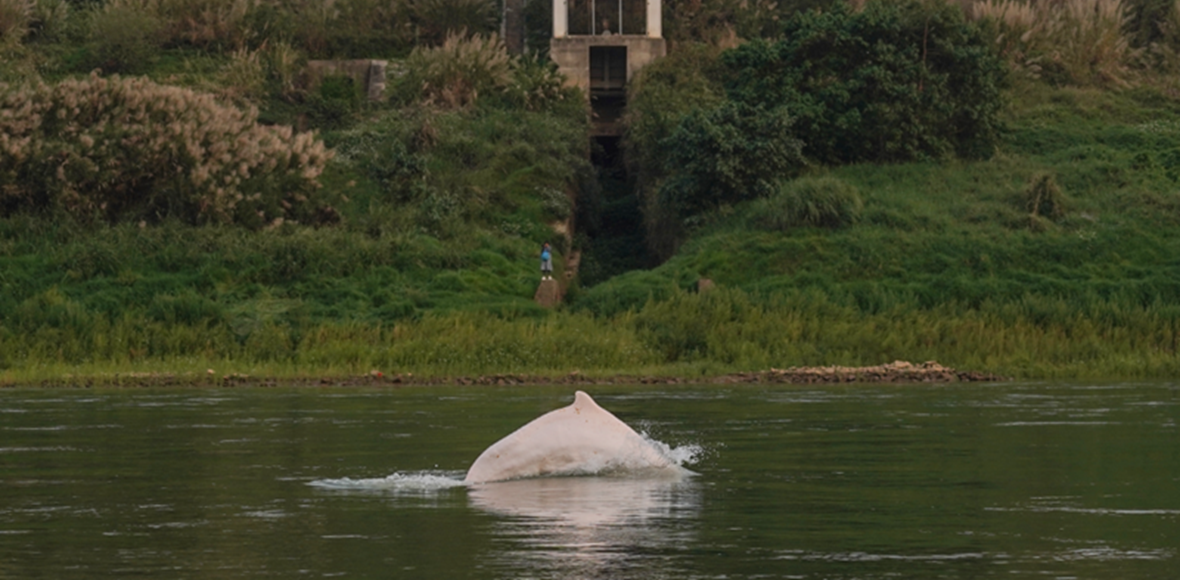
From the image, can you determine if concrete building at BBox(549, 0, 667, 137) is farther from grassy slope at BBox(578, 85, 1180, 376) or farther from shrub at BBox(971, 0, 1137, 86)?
grassy slope at BBox(578, 85, 1180, 376)

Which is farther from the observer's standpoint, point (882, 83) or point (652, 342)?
point (882, 83)

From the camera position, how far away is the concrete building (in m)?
55.6

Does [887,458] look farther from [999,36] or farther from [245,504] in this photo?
[999,36]

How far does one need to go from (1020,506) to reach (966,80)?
3519 cm

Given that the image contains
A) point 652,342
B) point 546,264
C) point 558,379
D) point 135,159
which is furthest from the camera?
point 135,159

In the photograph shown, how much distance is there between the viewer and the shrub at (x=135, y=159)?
42.5 m

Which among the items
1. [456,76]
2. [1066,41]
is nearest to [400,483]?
[456,76]

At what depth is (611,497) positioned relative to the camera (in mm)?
14914

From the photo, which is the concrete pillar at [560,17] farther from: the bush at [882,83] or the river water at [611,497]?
the river water at [611,497]

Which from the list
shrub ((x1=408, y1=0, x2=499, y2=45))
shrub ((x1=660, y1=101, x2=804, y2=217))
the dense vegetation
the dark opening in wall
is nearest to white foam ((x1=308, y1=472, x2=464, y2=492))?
the dense vegetation

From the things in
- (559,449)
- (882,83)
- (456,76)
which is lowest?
(559,449)

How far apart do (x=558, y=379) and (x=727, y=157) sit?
1425cm

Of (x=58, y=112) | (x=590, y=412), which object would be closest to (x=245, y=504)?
(x=590, y=412)

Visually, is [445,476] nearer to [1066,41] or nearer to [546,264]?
[546,264]
